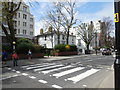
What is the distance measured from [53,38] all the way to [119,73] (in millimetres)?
61432

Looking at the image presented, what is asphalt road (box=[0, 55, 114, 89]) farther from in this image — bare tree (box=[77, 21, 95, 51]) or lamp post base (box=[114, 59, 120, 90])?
bare tree (box=[77, 21, 95, 51])

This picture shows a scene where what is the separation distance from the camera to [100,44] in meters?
86.1

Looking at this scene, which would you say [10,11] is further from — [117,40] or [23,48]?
[117,40]

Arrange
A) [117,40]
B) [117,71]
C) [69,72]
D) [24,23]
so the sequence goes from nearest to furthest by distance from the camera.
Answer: [117,40] < [117,71] < [69,72] < [24,23]

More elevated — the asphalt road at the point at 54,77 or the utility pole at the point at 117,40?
the utility pole at the point at 117,40

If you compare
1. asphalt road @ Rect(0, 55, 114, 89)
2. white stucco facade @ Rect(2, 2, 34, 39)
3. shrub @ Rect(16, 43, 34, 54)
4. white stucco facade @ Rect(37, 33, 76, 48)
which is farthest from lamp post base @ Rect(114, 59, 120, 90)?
white stucco facade @ Rect(2, 2, 34, 39)

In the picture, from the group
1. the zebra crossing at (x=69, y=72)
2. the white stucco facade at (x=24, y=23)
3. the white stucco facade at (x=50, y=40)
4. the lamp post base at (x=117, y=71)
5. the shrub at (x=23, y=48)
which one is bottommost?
the zebra crossing at (x=69, y=72)

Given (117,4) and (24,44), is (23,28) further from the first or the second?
(117,4)

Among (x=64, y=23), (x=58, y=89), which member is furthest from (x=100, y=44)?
(x=58, y=89)

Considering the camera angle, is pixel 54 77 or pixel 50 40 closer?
pixel 54 77

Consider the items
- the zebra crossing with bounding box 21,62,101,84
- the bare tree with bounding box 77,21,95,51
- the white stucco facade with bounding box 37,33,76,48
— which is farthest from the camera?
the white stucco facade with bounding box 37,33,76,48

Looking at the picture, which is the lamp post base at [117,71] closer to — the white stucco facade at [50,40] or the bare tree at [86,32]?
the white stucco facade at [50,40]

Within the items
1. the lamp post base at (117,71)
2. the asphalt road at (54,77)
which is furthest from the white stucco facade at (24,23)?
the lamp post base at (117,71)

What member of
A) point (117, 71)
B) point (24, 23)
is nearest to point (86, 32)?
point (24, 23)
